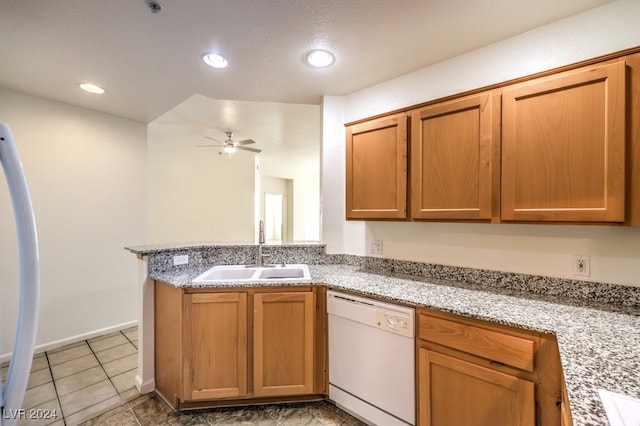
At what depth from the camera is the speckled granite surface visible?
2.78ft

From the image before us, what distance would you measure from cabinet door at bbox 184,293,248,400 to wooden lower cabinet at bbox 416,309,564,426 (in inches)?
44.0

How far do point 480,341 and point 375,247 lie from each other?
109 centimetres

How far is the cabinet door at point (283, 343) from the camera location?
5.99ft

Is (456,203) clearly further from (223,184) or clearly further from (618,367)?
(223,184)

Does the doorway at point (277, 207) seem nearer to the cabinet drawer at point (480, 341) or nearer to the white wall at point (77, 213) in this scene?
the white wall at point (77, 213)

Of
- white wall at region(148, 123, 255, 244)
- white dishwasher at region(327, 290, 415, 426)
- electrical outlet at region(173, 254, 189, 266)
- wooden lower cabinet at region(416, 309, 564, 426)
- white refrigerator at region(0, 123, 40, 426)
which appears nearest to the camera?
white refrigerator at region(0, 123, 40, 426)

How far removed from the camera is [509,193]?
147cm

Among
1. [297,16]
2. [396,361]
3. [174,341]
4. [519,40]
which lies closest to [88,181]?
[174,341]

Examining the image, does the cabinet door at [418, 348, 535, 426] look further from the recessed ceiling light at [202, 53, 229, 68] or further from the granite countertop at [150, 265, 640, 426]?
the recessed ceiling light at [202, 53, 229, 68]

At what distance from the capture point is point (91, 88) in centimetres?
240

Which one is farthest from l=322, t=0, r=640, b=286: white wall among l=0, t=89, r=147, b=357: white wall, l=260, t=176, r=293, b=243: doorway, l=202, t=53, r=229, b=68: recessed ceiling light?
l=260, t=176, r=293, b=243: doorway

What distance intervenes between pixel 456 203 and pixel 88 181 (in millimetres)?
3524

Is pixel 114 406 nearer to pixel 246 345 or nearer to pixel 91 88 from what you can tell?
pixel 246 345

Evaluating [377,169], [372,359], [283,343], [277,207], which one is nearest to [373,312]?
[372,359]
